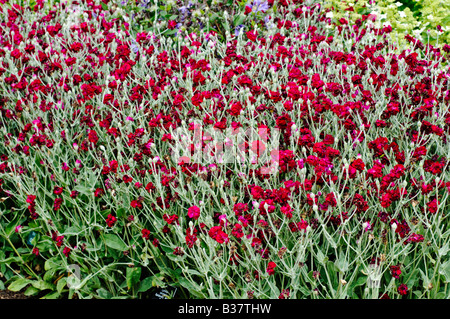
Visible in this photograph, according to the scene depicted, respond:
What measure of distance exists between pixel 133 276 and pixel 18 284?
0.79m

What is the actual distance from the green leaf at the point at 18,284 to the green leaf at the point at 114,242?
59 centimetres

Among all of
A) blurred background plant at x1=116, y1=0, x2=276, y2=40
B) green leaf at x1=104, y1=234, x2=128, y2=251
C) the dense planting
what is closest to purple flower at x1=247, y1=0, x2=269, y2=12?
blurred background plant at x1=116, y1=0, x2=276, y2=40

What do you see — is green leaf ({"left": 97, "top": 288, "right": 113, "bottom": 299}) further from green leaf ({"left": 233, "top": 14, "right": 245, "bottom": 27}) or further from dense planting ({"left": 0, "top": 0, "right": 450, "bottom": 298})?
green leaf ({"left": 233, "top": 14, "right": 245, "bottom": 27})

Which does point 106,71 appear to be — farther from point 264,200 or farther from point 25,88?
point 264,200

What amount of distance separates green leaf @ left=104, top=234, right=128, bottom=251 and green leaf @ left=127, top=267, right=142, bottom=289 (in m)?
0.12

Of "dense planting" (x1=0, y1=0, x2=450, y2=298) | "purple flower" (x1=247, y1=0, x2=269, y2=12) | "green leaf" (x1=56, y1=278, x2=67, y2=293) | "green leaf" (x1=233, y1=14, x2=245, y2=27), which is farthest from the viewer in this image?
"purple flower" (x1=247, y1=0, x2=269, y2=12)

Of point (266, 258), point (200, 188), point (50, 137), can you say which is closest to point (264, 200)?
point (266, 258)

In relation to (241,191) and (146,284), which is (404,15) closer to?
(241,191)

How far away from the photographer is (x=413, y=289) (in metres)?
2.59

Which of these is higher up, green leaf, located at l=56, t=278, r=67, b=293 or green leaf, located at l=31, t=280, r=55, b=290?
green leaf, located at l=56, t=278, r=67, b=293

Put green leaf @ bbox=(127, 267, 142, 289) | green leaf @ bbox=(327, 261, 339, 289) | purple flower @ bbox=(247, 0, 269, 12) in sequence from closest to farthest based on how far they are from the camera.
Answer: green leaf @ bbox=(327, 261, 339, 289) → green leaf @ bbox=(127, 267, 142, 289) → purple flower @ bbox=(247, 0, 269, 12)

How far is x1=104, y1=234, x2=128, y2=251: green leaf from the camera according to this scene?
2.80 m

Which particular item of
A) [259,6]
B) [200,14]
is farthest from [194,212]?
[259,6]

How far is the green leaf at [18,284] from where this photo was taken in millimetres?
3010
